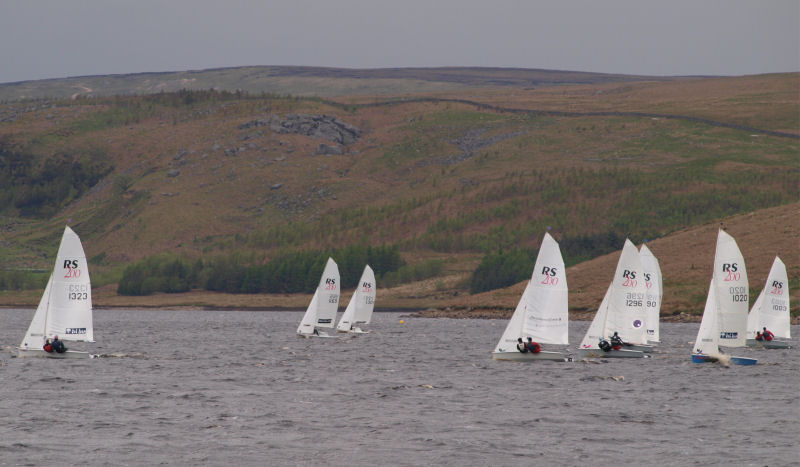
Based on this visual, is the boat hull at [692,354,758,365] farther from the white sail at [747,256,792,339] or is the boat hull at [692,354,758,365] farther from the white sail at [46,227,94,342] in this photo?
the white sail at [46,227,94,342]

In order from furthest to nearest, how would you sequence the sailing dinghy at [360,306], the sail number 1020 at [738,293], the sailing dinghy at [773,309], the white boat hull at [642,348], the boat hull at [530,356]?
the sailing dinghy at [360,306] → the sailing dinghy at [773,309] → the white boat hull at [642,348] → the boat hull at [530,356] → the sail number 1020 at [738,293]

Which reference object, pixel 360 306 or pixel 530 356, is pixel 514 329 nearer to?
pixel 530 356

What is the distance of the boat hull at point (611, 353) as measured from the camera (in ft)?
218

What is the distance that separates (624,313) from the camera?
2638 inches

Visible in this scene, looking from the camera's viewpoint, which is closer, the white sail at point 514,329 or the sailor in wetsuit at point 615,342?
the white sail at point 514,329

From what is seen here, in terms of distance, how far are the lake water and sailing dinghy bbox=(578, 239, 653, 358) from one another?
1245mm

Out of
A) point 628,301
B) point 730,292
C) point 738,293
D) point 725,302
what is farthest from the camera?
point 628,301

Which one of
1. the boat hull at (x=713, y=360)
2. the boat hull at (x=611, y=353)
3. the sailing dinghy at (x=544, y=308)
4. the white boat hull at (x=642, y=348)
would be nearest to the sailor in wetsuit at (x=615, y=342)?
the boat hull at (x=611, y=353)

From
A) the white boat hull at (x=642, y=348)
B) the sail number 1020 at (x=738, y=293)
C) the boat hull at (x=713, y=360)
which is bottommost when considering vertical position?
the boat hull at (x=713, y=360)

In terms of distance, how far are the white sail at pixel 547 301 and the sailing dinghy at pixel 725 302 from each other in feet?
25.5

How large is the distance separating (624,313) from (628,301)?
0.77 metres

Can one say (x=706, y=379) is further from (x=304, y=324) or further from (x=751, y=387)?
(x=304, y=324)

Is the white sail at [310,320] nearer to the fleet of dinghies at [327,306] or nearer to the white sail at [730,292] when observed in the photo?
the fleet of dinghies at [327,306]

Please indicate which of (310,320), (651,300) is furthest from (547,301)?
(310,320)
